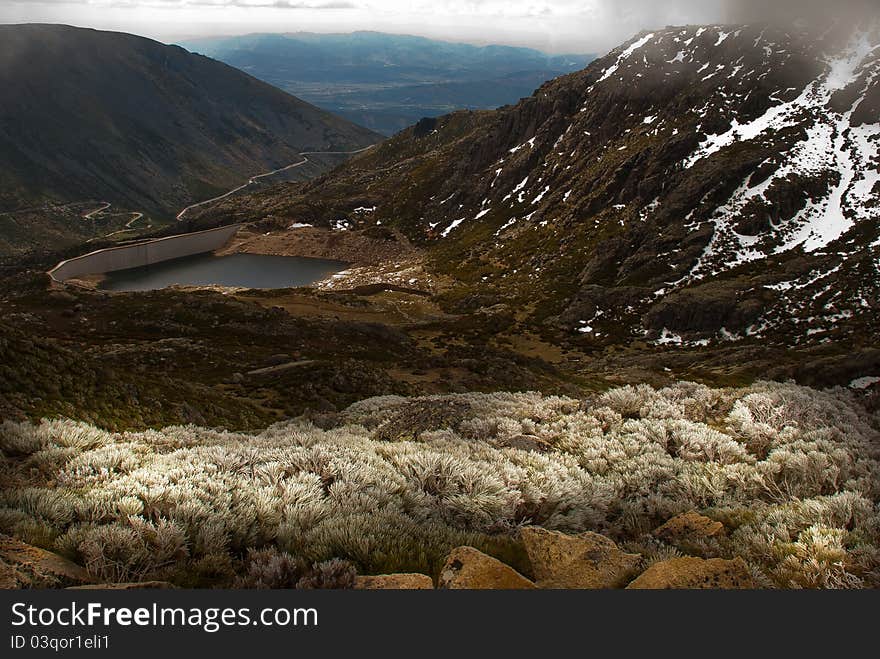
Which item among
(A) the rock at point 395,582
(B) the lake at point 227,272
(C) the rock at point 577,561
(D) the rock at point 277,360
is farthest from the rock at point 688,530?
(B) the lake at point 227,272

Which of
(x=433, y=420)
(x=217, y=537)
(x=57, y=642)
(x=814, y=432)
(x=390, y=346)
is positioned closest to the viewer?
(x=57, y=642)

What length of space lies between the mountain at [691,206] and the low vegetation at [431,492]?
78.6 feet

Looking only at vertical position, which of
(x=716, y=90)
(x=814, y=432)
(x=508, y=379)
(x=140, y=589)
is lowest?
(x=508, y=379)

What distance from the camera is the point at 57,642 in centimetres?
440

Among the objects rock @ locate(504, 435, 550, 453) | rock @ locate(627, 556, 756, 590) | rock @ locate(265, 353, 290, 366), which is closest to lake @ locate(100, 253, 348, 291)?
rock @ locate(265, 353, 290, 366)

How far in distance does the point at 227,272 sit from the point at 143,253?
25.7 m

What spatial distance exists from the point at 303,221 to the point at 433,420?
144 metres

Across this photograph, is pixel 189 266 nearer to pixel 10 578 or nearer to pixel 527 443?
pixel 527 443

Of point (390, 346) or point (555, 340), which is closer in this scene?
point (390, 346)

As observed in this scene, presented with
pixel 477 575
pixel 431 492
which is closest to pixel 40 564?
pixel 477 575

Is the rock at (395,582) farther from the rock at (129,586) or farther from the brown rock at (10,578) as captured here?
the brown rock at (10,578)

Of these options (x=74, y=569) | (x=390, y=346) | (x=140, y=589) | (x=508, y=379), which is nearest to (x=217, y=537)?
(x=74, y=569)

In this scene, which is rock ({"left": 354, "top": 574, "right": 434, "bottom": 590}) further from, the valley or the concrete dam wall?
the concrete dam wall

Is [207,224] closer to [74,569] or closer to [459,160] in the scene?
[459,160]
